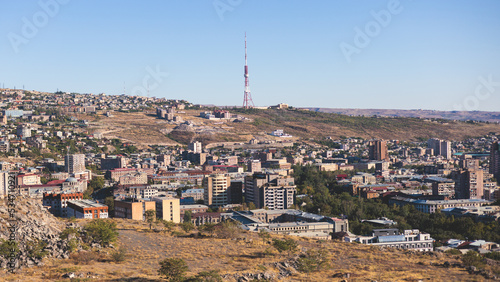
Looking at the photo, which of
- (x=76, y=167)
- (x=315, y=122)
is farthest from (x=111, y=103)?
(x=76, y=167)

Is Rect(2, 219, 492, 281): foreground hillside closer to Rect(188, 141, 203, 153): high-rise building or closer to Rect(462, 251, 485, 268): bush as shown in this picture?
Rect(462, 251, 485, 268): bush

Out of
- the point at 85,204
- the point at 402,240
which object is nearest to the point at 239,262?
the point at 402,240

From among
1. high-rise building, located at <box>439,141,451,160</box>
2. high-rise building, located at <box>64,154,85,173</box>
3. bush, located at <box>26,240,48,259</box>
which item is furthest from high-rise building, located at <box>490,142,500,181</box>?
bush, located at <box>26,240,48,259</box>

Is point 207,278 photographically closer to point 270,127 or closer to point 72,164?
point 72,164

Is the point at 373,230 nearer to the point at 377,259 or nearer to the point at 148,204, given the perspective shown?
the point at 148,204

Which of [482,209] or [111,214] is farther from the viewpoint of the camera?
[482,209]
